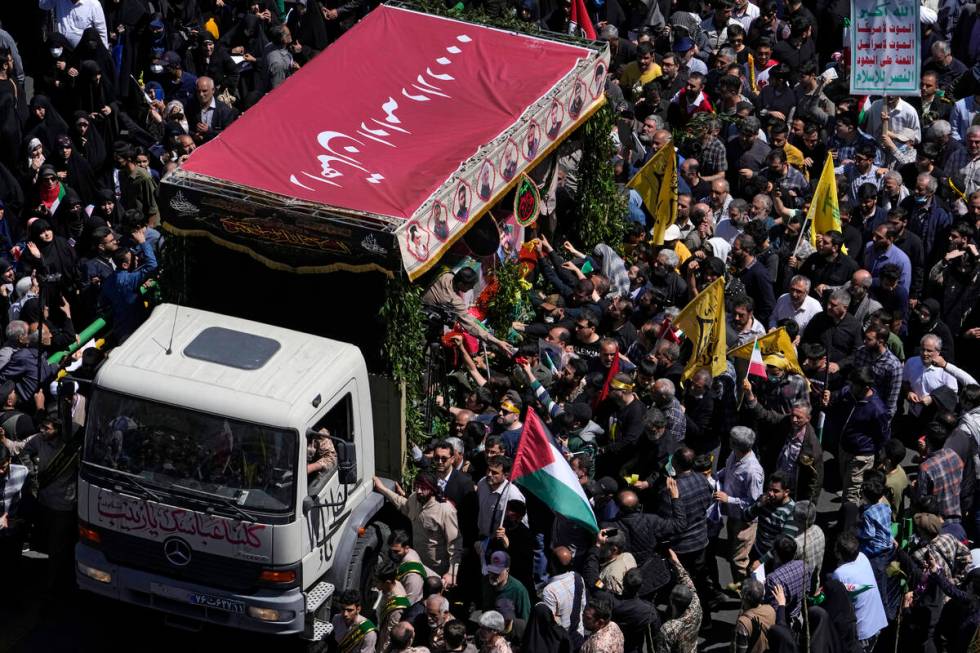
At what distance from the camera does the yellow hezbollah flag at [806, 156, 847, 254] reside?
18.9m

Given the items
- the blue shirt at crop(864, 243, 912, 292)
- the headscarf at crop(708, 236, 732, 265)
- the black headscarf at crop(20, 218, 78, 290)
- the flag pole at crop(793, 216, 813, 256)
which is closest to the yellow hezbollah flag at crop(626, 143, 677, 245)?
the headscarf at crop(708, 236, 732, 265)

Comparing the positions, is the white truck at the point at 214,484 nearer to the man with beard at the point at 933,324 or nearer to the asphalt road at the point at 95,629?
the asphalt road at the point at 95,629

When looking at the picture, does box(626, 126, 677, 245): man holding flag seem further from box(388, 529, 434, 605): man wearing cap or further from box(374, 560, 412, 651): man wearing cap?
box(374, 560, 412, 651): man wearing cap

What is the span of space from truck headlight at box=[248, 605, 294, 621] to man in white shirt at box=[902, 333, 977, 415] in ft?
22.5

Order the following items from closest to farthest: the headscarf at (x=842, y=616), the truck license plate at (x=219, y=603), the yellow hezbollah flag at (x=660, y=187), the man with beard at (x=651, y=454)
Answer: the headscarf at (x=842, y=616) < the truck license plate at (x=219, y=603) < the man with beard at (x=651, y=454) < the yellow hezbollah flag at (x=660, y=187)

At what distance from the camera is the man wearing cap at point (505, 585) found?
13.7 metres

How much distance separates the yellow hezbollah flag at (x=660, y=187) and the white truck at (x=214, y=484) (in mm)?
6572

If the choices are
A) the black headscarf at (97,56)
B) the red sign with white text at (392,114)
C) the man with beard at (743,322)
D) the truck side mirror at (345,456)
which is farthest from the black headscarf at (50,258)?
the man with beard at (743,322)

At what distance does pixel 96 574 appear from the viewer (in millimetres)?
14164

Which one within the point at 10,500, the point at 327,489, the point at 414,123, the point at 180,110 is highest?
the point at 414,123

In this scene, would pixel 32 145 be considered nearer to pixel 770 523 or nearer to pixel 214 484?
pixel 214 484

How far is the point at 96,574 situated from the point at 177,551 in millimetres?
797

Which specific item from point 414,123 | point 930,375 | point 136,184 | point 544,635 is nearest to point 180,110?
point 136,184

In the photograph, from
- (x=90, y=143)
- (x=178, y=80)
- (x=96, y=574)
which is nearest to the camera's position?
(x=96, y=574)
